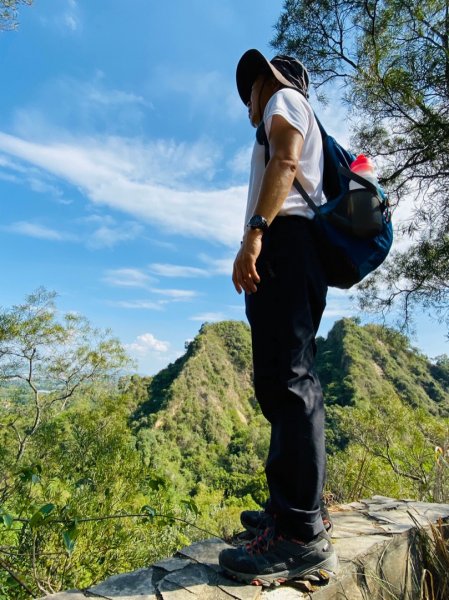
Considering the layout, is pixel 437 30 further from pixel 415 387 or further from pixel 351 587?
pixel 415 387

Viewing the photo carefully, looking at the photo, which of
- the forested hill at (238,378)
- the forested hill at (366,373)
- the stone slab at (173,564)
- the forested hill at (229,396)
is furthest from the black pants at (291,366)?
the forested hill at (238,378)

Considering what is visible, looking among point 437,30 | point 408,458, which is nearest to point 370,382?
point 408,458

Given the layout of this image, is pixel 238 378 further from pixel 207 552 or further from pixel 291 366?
pixel 291 366

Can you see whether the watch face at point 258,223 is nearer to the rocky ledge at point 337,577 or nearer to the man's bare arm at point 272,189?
the man's bare arm at point 272,189

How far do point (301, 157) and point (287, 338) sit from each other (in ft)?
1.72

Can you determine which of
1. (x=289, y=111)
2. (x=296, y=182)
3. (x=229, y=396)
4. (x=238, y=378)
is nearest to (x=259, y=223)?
(x=296, y=182)

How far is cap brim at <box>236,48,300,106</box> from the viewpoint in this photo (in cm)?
117

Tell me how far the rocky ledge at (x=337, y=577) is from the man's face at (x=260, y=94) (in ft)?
4.25

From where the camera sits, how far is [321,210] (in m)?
1.08

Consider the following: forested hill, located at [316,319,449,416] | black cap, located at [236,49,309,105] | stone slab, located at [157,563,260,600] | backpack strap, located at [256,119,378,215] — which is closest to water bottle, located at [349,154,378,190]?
backpack strap, located at [256,119,378,215]

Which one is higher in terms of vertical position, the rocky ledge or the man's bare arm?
the man's bare arm

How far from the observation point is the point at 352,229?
3.45 feet

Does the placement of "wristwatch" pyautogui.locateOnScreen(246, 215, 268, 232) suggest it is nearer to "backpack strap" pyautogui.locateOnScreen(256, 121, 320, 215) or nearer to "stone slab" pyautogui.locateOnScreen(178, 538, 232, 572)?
"backpack strap" pyautogui.locateOnScreen(256, 121, 320, 215)

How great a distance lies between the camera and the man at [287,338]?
0.93 m
